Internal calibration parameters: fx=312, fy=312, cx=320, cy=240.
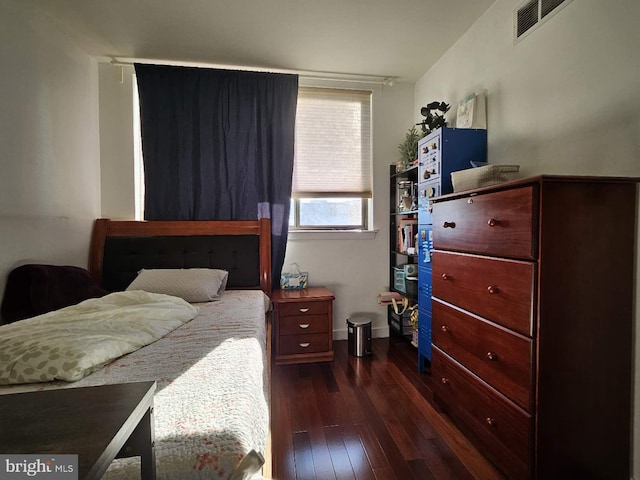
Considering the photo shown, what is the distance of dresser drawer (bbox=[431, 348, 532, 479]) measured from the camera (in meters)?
1.20

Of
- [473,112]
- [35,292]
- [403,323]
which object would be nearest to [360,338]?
[403,323]

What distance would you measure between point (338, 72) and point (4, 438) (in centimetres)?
305

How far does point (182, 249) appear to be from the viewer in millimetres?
2594

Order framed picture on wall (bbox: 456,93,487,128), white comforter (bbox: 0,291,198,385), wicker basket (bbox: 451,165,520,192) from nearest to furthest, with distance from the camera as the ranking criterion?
white comforter (bbox: 0,291,198,385), wicker basket (bbox: 451,165,520,192), framed picture on wall (bbox: 456,93,487,128)

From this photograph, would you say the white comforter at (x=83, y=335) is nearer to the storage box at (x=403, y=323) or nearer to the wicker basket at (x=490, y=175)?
the wicker basket at (x=490, y=175)

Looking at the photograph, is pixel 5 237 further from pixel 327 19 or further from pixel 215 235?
pixel 327 19

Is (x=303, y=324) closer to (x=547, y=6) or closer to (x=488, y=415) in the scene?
(x=488, y=415)

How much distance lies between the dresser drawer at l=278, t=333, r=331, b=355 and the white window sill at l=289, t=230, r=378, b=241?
89cm

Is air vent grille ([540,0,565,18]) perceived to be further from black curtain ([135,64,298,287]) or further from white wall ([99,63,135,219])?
white wall ([99,63,135,219])

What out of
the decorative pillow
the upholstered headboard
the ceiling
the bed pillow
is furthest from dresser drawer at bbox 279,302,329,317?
the ceiling

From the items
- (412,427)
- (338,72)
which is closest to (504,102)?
(338,72)

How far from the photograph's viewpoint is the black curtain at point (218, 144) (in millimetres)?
2658

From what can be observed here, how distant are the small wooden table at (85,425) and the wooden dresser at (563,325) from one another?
1237mm

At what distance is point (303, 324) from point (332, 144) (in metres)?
1.68
